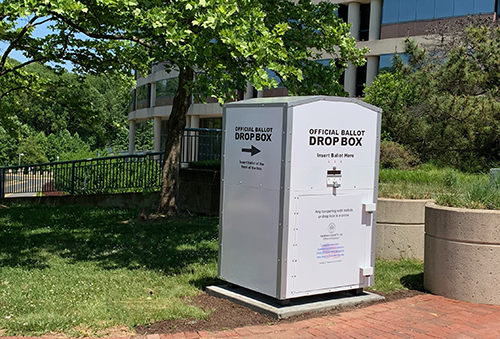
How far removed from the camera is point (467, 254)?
21.2 ft

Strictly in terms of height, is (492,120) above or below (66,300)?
above

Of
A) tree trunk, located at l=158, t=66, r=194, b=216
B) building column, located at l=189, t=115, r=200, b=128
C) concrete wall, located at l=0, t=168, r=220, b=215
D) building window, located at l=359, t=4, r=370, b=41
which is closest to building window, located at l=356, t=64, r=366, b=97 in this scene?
building window, located at l=359, t=4, r=370, b=41

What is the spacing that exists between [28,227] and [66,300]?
20.2ft

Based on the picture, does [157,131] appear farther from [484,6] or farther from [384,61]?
[484,6]

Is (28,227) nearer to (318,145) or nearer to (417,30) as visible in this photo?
(318,145)

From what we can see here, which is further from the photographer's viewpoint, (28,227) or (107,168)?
(107,168)

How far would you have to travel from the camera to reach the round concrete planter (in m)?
6.38

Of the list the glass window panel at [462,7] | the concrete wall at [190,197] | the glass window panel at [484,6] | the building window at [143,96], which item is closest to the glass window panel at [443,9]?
the glass window panel at [462,7]

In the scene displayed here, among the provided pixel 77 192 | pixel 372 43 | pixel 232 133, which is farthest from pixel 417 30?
pixel 232 133

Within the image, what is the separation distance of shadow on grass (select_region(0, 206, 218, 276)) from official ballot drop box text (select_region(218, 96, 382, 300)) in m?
1.34

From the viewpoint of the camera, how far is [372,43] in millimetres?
32562

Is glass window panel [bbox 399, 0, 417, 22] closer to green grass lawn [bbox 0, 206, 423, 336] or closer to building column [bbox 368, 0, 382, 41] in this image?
building column [bbox 368, 0, 382, 41]

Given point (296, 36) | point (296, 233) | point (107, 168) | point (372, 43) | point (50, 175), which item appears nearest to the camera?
point (296, 233)

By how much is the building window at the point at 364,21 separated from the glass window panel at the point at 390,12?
6.34 feet
